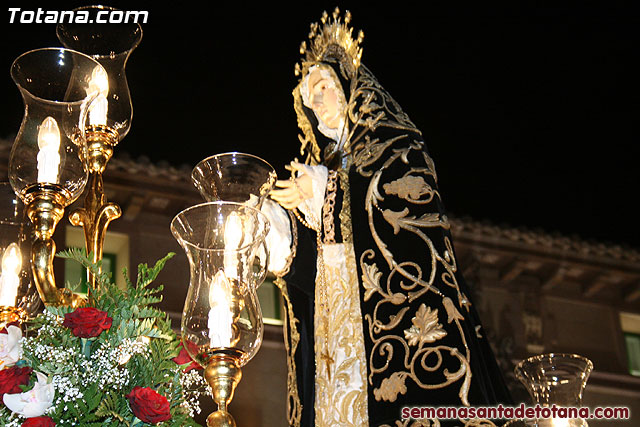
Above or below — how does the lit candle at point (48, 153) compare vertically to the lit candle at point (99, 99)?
below

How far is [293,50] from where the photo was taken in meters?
8.36

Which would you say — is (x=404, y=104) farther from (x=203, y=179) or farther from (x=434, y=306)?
(x=203, y=179)

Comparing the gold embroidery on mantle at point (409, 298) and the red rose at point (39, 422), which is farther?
the gold embroidery on mantle at point (409, 298)

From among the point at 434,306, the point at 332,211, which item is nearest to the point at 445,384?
the point at 434,306

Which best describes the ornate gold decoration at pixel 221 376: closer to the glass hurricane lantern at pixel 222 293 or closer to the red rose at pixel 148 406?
the glass hurricane lantern at pixel 222 293

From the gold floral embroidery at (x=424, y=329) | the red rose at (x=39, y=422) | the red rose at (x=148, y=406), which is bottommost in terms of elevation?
the red rose at (x=39, y=422)

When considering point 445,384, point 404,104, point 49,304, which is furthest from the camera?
point 404,104

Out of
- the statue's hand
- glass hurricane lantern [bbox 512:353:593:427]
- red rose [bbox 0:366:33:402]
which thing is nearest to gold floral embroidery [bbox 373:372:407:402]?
glass hurricane lantern [bbox 512:353:593:427]

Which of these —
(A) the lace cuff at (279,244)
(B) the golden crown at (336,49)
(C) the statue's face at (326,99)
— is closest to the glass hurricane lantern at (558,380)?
(A) the lace cuff at (279,244)

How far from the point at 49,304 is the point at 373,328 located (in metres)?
1.45

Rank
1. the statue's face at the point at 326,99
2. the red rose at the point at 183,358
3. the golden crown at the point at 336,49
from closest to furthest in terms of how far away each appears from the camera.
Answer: the red rose at the point at 183,358 < the statue's face at the point at 326,99 < the golden crown at the point at 336,49

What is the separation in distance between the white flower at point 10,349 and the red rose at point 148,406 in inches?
11.9

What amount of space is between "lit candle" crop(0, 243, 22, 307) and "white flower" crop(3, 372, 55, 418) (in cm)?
60

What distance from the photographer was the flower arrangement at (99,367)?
186 centimetres
